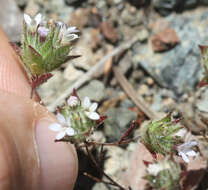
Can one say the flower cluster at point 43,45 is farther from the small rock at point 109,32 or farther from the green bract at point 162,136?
the small rock at point 109,32

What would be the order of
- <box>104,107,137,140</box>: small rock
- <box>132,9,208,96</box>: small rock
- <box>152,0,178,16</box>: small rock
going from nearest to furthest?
<box>104,107,137,140</box>: small rock → <box>132,9,208,96</box>: small rock → <box>152,0,178,16</box>: small rock

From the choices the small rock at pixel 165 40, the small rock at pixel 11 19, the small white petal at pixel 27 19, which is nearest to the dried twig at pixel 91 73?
the small rock at pixel 165 40

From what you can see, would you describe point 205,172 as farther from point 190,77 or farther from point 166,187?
point 190,77

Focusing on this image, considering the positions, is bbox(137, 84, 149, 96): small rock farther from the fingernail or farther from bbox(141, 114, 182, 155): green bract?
the fingernail

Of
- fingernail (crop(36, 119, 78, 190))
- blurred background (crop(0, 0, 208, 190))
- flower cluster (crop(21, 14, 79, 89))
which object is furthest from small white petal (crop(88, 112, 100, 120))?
blurred background (crop(0, 0, 208, 190))

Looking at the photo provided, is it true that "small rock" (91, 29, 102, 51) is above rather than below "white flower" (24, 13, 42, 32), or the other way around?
below

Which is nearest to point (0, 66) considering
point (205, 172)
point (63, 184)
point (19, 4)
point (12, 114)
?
point (12, 114)
